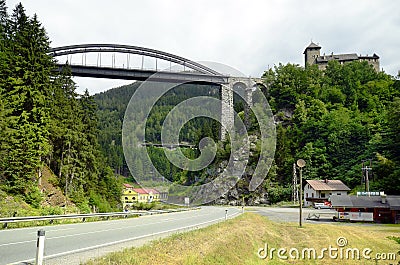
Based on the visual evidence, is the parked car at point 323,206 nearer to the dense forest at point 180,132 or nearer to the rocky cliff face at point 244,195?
the dense forest at point 180,132

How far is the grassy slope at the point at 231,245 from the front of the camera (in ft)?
34.0

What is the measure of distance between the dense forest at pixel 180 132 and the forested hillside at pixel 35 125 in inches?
3.6

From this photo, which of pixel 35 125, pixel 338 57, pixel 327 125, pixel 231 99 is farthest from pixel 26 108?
pixel 338 57

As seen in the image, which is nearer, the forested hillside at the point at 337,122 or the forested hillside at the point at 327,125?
the forested hillside at the point at 327,125

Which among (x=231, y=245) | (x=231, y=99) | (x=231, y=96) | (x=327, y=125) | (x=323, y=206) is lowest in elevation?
(x=323, y=206)

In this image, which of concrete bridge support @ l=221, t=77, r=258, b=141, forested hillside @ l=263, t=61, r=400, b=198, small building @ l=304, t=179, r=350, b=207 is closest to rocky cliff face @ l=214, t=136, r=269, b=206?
forested hillside @ l=263, t=61, r=400, b=198

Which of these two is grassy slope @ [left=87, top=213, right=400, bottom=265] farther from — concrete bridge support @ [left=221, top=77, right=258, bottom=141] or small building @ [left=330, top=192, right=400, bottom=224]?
concrete bridge support @ [left=221, top=77, right=258, bottom=141]

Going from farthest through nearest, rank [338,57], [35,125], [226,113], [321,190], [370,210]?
1. [338,57]
2. [226,113]
3. [321,190]
4. [370,210]
5. [35,125]

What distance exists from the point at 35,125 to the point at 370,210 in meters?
35.3

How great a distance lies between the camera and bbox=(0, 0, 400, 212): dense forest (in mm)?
30500

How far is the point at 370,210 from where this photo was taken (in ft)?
132

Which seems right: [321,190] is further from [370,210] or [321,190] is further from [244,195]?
[370,210]

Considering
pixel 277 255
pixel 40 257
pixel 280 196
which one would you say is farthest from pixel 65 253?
pixel 280 196

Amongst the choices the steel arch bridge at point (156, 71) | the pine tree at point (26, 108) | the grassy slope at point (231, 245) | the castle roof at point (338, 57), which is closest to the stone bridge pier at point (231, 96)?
the steel arch bridge at point (156, 71)
